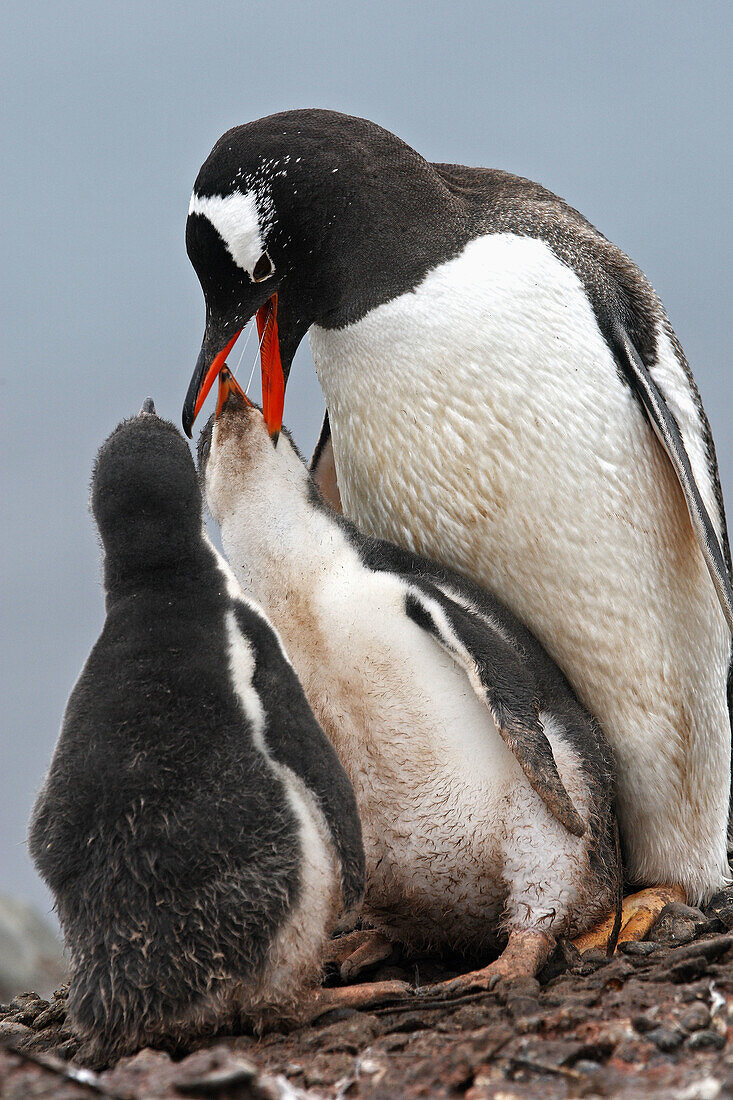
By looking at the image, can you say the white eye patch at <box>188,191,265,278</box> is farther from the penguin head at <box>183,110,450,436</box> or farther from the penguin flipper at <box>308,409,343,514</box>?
the penguin flipper at <box>308,409,343,514</box>

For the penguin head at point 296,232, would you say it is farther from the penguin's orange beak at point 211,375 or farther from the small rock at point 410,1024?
the small rock at point 410,1024

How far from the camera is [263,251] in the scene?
2.54 meters

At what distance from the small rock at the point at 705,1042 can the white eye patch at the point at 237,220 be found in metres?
1.76

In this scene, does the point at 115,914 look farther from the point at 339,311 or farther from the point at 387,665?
the point at 339,311

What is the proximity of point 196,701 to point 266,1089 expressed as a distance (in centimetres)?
64

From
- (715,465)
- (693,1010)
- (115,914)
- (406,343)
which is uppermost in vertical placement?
(406,343)

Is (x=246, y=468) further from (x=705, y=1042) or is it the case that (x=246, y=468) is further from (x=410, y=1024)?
(x=705, y=1042)

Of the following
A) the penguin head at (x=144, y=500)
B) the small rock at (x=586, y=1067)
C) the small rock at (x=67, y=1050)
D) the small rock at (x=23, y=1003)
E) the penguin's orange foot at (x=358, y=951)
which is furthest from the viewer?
the small rock at (x=23, y=1003)

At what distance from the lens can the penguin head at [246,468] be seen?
7.61 ft

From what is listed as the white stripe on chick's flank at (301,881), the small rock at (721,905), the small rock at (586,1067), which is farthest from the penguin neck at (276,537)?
the small rock at (721,905)

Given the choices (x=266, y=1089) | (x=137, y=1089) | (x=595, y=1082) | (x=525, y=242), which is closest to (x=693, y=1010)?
(x=595, y=1082)

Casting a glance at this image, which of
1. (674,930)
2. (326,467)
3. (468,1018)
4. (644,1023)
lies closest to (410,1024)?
(468,1018)

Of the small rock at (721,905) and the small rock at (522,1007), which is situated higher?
the small rock at (522,1007)

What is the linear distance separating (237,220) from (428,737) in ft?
3.85
